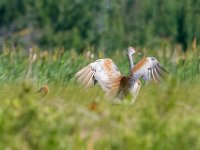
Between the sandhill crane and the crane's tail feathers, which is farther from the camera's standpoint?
Result: the crane's tail feathers

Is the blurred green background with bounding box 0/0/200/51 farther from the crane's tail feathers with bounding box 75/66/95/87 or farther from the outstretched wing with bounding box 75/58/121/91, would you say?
the outstretched wing with bounding box 75/58/121/91

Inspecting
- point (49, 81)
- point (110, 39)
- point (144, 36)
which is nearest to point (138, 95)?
point (49, 81)

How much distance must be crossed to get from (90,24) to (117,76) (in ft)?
180

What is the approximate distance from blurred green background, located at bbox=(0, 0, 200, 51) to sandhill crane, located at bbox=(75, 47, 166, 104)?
47974 mm

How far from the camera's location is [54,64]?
45.6 feet

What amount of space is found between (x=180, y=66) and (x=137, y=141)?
8.47 m

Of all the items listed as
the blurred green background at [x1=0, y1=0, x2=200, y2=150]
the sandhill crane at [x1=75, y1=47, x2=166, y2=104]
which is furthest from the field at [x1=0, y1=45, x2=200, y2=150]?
the sandhill crane at [x1=75, y1=47, x2=166, y2=104]

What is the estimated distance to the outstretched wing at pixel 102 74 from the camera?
408 inches

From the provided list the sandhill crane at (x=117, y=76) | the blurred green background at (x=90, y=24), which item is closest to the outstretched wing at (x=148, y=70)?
the sandhill crane at (x=117, y=76)

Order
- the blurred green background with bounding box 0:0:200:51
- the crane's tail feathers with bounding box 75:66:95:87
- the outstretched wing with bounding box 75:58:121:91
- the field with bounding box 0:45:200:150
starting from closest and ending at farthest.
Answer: the field with bounding box 0:45:200:150 < the outstretched wing with bounding box 75:58:121:91 < the crane's tail feathers with bounding box 75:66:95:87 < the blurred green background with bounding box 0:0:200:51

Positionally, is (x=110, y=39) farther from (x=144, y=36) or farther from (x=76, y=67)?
(x=76, y=67)

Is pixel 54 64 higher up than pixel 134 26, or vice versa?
pixel 54 64

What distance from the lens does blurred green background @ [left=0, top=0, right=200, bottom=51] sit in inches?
2475

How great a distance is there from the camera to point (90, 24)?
65188mm
